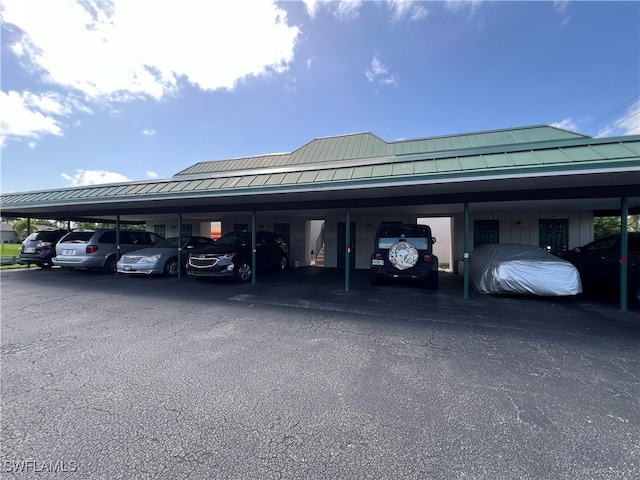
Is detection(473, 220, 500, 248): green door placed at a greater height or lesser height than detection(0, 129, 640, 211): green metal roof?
lesser

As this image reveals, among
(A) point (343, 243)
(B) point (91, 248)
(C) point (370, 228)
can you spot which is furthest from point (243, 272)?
(C) point (370, 228)

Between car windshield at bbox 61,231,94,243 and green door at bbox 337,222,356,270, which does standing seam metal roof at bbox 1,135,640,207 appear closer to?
car windshield at bbox 61,231,94,243

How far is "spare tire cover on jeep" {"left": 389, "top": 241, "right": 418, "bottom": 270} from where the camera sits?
7.48 m

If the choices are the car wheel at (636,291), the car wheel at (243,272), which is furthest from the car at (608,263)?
the car wheel at (243,272)

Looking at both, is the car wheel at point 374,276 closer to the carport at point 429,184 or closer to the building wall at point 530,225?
the carport at point 429,184

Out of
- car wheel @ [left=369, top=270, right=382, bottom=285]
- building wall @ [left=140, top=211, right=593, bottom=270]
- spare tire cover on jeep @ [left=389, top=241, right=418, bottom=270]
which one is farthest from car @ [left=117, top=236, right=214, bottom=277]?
spare tire cover on jeep @ [left=389, top=241, right=418, bottom=270]

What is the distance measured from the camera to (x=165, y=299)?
247 inches

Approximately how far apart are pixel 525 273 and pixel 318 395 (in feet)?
21.0

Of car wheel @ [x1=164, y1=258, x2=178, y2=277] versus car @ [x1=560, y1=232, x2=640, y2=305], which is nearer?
car @ [x1=560, y1=232, x2=640, y2=305]

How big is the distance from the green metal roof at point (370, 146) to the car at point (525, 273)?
7652 mm

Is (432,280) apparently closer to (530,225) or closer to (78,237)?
(530,225)

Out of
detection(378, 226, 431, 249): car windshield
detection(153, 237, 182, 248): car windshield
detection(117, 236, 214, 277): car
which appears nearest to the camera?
detection(378, 226, 431, 249): car windshield

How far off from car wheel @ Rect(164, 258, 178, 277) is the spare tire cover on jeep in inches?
310

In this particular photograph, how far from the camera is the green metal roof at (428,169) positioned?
14.5ft
